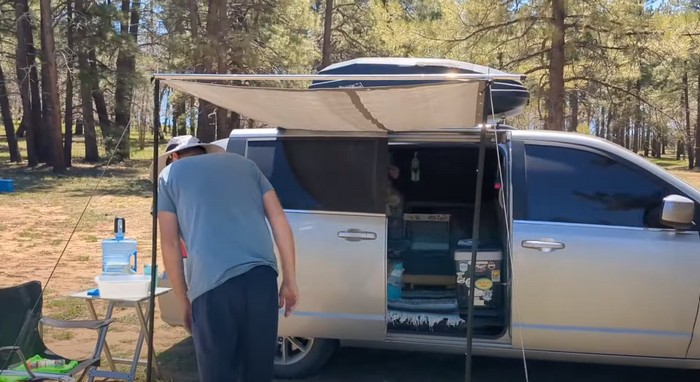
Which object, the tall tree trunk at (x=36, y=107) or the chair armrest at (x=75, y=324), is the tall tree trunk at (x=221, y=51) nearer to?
the tall tree trunk at (x=36, y=107)

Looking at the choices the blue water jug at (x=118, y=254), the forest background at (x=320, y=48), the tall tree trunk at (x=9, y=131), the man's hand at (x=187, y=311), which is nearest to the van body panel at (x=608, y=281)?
the man's hand at (x=187, y=311)

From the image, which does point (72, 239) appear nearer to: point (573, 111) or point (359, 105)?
point (359, 105)

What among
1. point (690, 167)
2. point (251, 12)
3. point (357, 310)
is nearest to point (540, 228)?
point (357, 310)

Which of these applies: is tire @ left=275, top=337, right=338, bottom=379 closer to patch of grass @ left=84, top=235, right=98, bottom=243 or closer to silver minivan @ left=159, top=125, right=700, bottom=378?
silver minivan @ left=159, top=125, right=700, bottom=378

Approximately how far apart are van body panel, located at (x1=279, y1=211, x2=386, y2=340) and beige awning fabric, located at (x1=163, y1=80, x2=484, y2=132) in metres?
0.67

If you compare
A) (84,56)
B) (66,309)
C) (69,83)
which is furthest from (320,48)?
(66,309)

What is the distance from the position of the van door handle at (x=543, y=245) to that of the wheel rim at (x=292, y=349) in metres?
1.59

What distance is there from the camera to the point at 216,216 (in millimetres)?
3342

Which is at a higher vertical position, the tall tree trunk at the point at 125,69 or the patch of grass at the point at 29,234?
the tall tree trunk at the point at 125,69

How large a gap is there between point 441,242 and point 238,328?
2569 millimetres

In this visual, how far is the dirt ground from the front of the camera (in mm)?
6164

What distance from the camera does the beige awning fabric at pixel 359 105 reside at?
3.68 m

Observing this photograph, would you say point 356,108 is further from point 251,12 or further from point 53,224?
point 251,12

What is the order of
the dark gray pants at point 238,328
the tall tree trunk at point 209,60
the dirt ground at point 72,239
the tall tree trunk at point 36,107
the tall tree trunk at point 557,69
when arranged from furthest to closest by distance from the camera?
1. the tall tree trunk at point 36,107
2. the tall tree trunk at point 209,60
3. the tall tree trunk at point 557,69
4. the dirt ground at point 72,239
5. the dark gray pants at point 238,328
